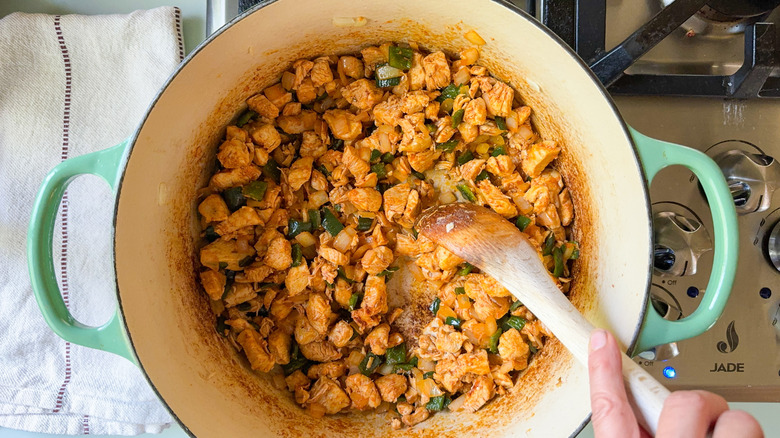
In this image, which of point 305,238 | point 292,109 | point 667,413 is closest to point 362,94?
point 292,109

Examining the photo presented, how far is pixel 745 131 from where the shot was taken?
129 cm

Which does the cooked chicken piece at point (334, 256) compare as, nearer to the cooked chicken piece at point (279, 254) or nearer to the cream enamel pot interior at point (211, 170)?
the cooked chicken piece at point (279, 254)

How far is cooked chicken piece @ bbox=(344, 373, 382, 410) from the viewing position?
4.47 feet

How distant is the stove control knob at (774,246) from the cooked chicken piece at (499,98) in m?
0.66

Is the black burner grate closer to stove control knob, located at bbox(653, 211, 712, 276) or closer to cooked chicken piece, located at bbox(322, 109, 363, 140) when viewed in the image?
stove control knob, located at bbox(653, 211, 712, 276)

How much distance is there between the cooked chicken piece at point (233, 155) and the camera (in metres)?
1.30

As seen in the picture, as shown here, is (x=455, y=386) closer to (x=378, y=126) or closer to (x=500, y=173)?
(x=500, y=173)

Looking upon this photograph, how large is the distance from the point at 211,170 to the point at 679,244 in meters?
1.07

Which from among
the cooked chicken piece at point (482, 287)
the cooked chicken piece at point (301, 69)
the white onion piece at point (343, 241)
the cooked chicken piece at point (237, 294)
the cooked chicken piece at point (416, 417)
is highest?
the cooked chicken piece at point (301, 69)

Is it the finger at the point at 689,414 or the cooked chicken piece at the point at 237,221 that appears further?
the cooked chicken piece at the point at 237,221

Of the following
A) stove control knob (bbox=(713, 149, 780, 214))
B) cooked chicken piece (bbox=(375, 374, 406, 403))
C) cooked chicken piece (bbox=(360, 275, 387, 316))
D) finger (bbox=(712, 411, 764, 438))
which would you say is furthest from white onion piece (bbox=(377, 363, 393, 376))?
stove control knob (bbox=(713, 149, 780, 214))

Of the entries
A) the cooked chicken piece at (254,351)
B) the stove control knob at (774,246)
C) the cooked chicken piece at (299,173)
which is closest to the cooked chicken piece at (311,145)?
the cooked chicken piece at (299,173)

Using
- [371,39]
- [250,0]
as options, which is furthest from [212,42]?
[371,39]

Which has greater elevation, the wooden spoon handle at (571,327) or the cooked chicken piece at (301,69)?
the cooked chicken piece at (301,69)
